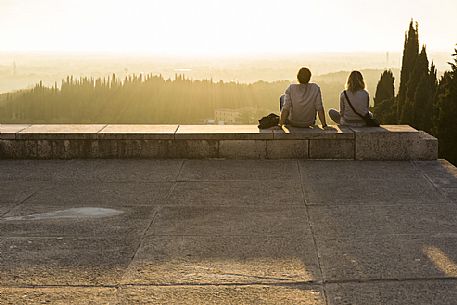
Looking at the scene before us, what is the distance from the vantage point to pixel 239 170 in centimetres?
855

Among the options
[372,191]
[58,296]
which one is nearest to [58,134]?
[372,191]

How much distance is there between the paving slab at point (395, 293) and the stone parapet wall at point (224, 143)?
4929mm

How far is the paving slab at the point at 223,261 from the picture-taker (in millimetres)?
4500

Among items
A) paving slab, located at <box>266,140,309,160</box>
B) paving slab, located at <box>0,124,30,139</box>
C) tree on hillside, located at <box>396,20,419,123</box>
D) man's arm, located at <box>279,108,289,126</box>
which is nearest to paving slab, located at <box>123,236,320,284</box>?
paving slab, located at <box>266,140,309,160</box>

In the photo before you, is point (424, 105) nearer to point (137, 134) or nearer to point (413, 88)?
point (413, 88)

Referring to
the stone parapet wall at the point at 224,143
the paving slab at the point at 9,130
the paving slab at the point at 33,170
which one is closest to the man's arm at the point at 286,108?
the stone parapet wall at the point at 224,143

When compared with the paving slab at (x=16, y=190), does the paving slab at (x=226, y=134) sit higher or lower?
higher

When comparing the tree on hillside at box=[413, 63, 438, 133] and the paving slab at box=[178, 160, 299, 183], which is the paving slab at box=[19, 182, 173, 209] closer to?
the paving slab at box=[178, 160, 299, 183]

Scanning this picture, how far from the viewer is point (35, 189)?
753 centimetres

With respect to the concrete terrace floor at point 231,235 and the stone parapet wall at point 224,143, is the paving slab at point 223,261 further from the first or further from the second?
the stone parapet wall at point 224,143

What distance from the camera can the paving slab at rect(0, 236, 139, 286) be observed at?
4.52 meters

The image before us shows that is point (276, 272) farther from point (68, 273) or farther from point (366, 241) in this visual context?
point (68, 273)

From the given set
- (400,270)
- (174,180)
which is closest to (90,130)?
(174,180)

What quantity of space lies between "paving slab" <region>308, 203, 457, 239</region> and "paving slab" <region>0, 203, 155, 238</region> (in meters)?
1.56
